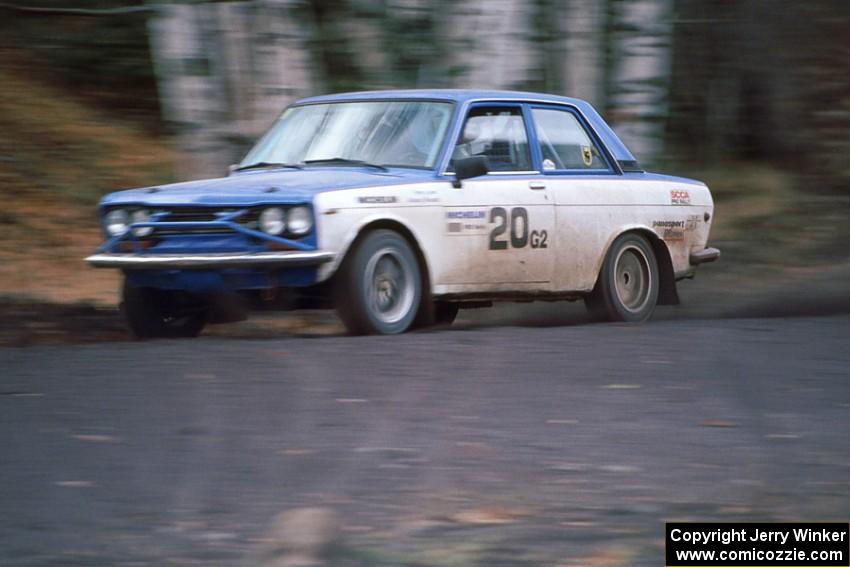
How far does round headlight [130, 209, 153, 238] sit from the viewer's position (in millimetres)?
7629

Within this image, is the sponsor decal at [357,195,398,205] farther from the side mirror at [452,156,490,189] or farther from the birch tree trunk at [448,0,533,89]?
the birch tree trunk at [448,0,533,89]

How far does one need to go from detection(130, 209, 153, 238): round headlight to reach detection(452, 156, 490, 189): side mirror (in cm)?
173

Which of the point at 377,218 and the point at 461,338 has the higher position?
the point at 377,218

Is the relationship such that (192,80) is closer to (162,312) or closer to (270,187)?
(162,312)

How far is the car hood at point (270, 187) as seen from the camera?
7.39 m

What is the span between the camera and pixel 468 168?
8133mm

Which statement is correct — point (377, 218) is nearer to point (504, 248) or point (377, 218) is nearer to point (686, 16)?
point (504, 248)

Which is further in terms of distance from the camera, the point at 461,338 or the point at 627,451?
the point at 461,338

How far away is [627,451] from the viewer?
516 cm

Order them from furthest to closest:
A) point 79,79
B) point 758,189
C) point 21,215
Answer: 1. point 79,79
2. point 758,189
3. point 21,215

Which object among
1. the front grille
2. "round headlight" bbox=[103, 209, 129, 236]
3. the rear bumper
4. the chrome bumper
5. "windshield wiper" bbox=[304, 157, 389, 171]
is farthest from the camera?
the rear bumper

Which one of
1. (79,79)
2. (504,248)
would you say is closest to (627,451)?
(504,248)

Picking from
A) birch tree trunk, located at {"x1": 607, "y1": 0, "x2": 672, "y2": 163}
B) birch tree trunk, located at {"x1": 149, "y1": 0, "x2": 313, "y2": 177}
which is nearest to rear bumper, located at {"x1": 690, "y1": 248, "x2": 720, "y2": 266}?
birch tree trunk, located at {"x1": 607, "y1": 0, "x2": 672, "y2": 163}

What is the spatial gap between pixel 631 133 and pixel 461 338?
6906mm
